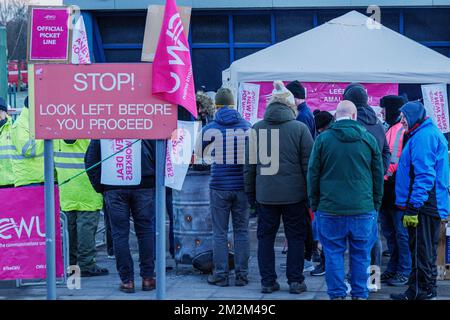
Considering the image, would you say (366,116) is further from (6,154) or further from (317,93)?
(317,93)

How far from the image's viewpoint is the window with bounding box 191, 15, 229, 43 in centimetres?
1802

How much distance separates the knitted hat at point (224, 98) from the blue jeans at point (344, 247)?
1.82 meters

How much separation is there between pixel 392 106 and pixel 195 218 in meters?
2.44

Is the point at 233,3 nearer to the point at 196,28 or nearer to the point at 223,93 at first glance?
the point at 196,28

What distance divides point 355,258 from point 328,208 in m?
0.51

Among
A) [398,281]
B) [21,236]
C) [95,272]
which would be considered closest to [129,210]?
[21,236]

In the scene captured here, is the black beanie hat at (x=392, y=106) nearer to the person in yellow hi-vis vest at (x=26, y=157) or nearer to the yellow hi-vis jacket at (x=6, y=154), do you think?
the person in yellow hi-vis vest at (x=26, y=157)

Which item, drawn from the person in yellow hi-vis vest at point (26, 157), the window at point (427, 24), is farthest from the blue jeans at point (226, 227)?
the window at point (427, 24)

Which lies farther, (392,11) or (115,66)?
(392,11)

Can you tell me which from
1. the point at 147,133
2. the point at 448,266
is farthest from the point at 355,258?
the point at 147,133

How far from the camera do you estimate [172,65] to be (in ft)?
19.3

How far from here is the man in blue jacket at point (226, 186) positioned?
28.2 feet

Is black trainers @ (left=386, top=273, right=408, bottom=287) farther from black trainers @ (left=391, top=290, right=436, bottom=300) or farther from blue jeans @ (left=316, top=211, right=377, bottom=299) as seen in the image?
blue jeans @ (left=316, top=211, right=377, bottom=299)

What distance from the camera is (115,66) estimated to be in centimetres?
592
